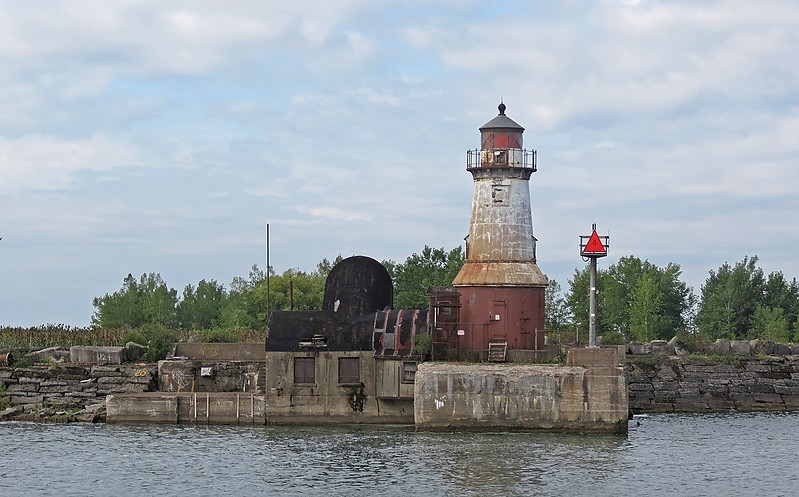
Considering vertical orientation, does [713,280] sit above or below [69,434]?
above

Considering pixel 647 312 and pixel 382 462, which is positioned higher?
pixel 647 312

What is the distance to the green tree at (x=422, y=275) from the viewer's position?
8169cm

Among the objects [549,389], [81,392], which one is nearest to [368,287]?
[549,389]

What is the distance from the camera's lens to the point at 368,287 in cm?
Answer: 5138

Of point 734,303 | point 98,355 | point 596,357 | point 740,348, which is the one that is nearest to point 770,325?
point 734,303

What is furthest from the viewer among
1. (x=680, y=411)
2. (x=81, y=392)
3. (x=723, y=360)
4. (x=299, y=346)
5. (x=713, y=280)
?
(x=713, y=280)

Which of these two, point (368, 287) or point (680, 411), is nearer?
point (368, 287)

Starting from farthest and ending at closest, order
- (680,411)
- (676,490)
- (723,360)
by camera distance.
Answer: (723,360) → (680,411) → (676,490)

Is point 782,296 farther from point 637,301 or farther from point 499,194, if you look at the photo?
point 499,194

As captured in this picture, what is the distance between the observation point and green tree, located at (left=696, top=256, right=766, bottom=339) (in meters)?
87.7

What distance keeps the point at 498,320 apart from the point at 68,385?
17.4 metres

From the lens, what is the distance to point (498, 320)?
50.2 metres

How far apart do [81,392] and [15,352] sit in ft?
23.2

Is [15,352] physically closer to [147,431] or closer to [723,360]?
[147,431]
